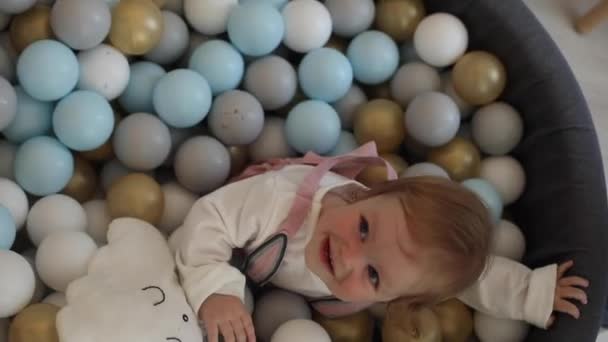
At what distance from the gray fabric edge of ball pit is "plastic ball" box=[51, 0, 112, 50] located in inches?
23.6

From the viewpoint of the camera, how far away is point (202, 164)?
1.17 metres

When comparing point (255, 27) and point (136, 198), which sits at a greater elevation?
point (255, 27)

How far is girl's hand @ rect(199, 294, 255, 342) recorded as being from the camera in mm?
1016

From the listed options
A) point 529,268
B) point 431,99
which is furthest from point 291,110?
point 529,268

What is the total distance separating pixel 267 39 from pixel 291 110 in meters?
0.12

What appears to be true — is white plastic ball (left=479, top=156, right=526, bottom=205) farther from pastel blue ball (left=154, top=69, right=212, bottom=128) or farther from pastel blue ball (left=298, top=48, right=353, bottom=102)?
pastel blue ball (left=154, top=69, right=212, bottom=128)

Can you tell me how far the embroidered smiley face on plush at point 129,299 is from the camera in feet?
3.16

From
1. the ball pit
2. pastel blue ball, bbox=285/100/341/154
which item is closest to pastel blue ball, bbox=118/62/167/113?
the ball pit

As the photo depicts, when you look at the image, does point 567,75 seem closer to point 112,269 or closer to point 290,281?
point 290,281

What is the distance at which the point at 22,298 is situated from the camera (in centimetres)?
101

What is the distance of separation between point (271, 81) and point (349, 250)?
40 centimetres

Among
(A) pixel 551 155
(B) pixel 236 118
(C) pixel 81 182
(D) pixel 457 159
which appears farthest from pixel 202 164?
(A) pixel 551 155

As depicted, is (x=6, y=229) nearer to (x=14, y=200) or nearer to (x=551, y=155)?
(x=14, y=200)

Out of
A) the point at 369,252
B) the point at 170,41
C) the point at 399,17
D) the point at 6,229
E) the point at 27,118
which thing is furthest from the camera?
the point at 399,17
